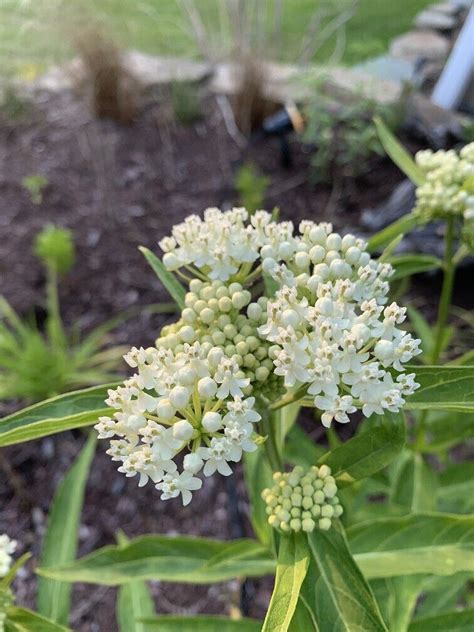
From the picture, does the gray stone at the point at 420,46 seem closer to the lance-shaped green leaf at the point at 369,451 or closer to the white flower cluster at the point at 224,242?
the white flower cluster at the point at 224,242

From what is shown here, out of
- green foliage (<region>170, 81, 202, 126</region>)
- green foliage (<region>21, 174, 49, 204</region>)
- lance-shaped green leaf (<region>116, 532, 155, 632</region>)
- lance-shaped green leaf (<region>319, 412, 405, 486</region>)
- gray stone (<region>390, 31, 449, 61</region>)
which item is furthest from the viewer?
gray stone (<region>390, 31, 449, 61</region>)

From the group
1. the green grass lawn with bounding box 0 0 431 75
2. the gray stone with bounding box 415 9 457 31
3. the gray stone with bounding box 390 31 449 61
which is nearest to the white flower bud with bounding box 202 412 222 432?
the green grass lawn with bounding box 0 0 431 75

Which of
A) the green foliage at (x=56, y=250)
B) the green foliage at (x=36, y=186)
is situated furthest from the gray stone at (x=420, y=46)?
the green foliage at (x=56, y=250)

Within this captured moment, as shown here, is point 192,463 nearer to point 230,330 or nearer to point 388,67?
point 230,330

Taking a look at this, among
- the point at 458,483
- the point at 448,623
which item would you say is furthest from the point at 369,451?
the point at 458,483

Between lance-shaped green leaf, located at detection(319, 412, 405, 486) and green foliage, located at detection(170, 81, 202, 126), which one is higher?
green foliage, located at detection(170, 81, 202, 126)

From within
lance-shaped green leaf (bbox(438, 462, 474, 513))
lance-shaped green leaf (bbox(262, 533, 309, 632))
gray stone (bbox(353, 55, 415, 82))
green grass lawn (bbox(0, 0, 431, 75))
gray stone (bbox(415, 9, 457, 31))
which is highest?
green grass lawn (bbox(0, 0, 431, 75))

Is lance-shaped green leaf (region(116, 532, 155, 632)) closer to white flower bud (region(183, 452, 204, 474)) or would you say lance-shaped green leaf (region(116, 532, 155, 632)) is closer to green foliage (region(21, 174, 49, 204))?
white flower bud (region(183, 452, 204, 474))
